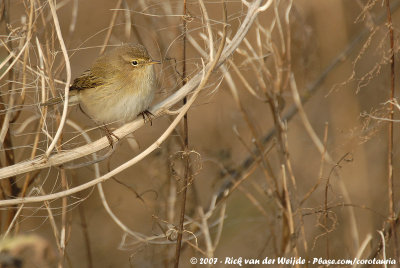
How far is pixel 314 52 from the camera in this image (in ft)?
14.1

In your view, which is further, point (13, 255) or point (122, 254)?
point (122, 254)

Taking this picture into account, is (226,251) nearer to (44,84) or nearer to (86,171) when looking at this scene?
(86,171)

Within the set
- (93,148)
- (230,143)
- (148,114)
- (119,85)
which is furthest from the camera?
(230,143)

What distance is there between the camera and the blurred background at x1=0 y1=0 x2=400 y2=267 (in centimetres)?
311

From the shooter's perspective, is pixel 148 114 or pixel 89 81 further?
pixel 89 81

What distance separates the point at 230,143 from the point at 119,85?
7.22 ft

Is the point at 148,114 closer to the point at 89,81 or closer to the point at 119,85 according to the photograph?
the point at 119,85

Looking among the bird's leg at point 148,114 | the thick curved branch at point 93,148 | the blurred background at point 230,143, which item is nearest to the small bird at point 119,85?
the bird's leg at point 148,114

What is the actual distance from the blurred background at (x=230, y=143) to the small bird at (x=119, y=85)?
0.14 meters

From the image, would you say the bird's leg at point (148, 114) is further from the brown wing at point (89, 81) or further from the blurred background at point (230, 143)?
the brown wing at point (89, 81)

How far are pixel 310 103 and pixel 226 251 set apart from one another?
76.8 inches

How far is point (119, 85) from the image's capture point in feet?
11.8

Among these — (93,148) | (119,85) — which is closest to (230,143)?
(119,85)

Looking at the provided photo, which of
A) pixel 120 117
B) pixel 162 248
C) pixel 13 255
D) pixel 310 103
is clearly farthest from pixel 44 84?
pixel 310 103
